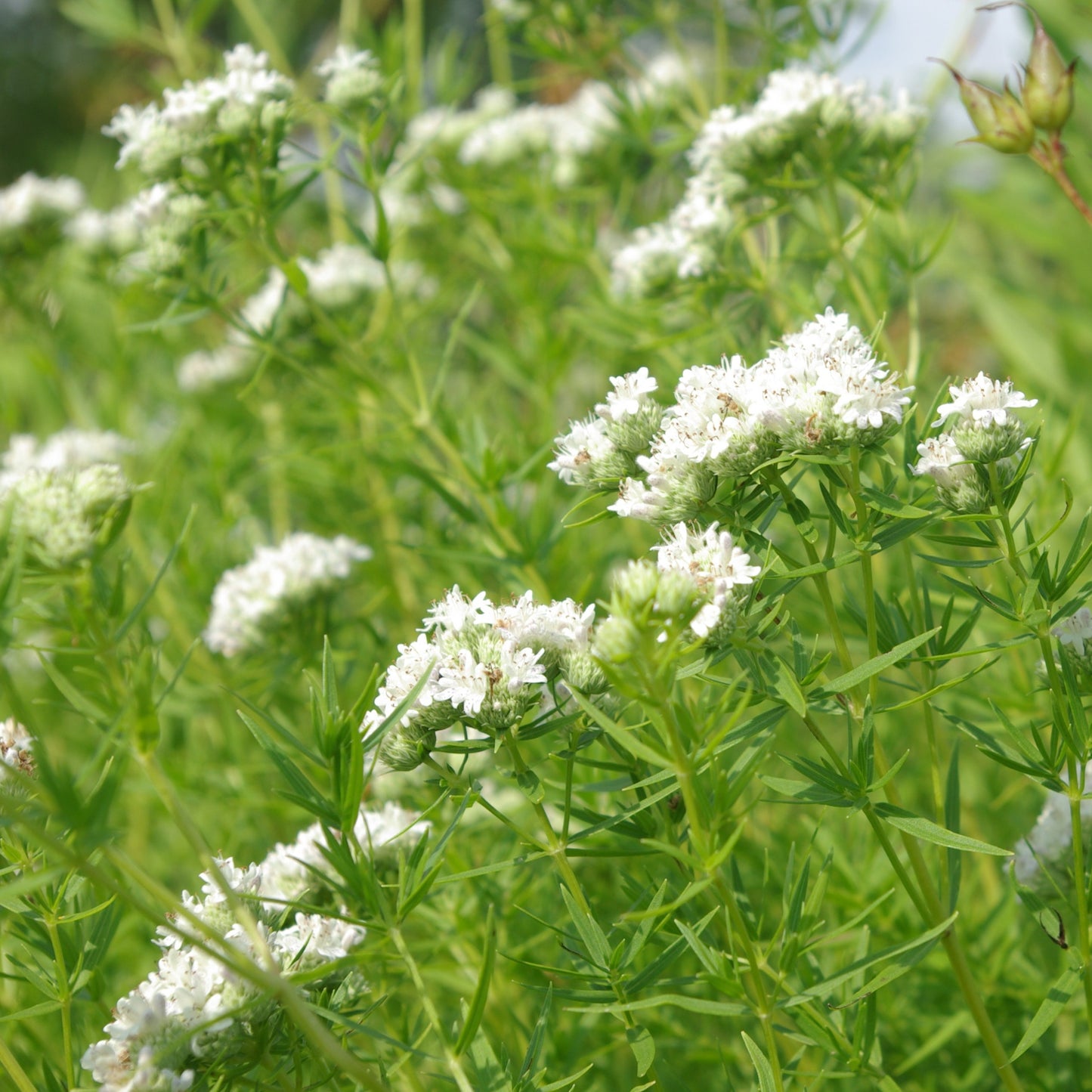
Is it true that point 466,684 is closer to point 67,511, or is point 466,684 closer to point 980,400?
point 67,511

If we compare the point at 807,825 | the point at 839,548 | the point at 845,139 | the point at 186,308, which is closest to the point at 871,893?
the point at 807,825

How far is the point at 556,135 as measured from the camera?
8.44ft

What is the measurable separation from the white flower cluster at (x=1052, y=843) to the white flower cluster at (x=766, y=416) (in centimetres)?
48

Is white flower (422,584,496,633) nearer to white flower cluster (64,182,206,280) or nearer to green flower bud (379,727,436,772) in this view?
green flower bud (379,727,436,772)

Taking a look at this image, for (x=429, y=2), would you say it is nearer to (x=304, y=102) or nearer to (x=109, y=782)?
(x=304, y=102)

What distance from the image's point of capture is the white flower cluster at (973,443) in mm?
917

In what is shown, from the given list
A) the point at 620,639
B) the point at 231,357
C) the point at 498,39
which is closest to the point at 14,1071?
the point at 620,639

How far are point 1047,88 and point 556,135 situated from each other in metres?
1.70

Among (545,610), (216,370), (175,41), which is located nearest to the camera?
(545,610)

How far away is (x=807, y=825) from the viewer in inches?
68.7

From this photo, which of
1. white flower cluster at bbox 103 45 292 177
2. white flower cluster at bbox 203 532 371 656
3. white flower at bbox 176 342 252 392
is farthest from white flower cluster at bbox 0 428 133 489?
white flower cluster at bbox 103 45 292 177

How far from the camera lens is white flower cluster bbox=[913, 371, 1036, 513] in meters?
0.92

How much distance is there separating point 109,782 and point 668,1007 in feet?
3.20

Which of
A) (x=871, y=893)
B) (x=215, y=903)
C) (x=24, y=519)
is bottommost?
(x=871, y=893)
